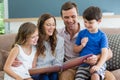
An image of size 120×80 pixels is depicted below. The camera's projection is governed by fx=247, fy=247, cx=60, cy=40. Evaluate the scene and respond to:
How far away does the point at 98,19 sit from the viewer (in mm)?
2059

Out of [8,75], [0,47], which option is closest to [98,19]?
[8,75]

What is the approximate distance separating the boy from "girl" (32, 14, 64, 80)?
171 mm

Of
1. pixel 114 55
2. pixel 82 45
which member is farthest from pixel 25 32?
pixel 114 55

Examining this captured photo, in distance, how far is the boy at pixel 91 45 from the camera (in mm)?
2008

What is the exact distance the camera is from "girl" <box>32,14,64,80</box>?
2.15 meters

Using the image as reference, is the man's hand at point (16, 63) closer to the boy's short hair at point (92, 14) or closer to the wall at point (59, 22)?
the boy's short hair at point (92, 14)

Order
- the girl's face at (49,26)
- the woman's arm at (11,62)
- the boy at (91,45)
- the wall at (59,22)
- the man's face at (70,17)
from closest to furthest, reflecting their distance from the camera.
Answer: the woman's arm at (11,62)
the boy at (91,45)
the girl's face at (49,26)
the man's face at (70,17)
the wall at (59,22)

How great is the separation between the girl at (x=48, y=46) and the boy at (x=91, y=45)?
0.17 metres

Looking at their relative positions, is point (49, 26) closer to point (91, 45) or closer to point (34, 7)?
point (91, 45)

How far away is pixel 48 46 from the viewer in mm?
2225

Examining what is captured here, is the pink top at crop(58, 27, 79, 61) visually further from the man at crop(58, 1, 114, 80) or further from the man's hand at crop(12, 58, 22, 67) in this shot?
the man's hand at crop(12, 58, 22, 67)

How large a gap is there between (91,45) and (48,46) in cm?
39

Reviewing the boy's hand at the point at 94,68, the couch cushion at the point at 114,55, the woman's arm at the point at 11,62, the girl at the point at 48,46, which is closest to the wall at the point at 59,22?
the couch cushion at the point at 114,55

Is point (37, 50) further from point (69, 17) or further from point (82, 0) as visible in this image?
A: point (82, 0)
